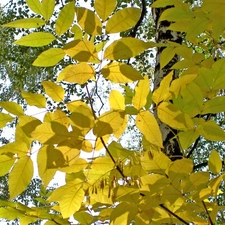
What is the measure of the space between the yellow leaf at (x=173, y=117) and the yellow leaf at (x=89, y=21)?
0.62 feet

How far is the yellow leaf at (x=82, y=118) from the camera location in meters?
0.69

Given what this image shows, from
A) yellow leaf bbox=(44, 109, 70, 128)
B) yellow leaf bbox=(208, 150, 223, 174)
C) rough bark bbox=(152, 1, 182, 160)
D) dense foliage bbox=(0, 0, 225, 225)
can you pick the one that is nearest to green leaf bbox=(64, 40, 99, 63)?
dense foliage bbox=(0, 0, 225, 225)

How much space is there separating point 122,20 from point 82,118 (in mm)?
192

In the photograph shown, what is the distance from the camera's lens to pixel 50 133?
691mm

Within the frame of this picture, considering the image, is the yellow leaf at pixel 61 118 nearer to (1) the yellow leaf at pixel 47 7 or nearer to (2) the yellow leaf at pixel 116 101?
(2) the yellow leaf at pixel 116 101

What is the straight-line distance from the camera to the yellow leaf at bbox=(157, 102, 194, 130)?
750 mm

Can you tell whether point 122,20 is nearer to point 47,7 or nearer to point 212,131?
point 47,7

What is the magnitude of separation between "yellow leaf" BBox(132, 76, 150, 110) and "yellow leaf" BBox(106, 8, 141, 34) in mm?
103

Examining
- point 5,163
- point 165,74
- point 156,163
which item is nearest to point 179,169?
point 156,163

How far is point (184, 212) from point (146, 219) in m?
0.12

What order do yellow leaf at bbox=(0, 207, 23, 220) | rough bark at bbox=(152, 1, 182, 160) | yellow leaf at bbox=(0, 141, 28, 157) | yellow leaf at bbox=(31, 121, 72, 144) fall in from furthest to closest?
rough bark at bbox=(152, 1, 182, 160)
yellow leaf at bbox=(0, 207, 23, 220)
yellow leaf at bbox=(0, 141, 28, 157)
yellow leaf at bbox=(31, 121, 72, 144)

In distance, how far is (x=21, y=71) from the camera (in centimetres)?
535

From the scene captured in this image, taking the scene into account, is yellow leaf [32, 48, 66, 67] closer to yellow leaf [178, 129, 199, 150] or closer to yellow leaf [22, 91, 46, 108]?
yellow leaf [22, 91, 46, 108]

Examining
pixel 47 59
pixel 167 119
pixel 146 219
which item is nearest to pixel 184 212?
pixel 146 219
